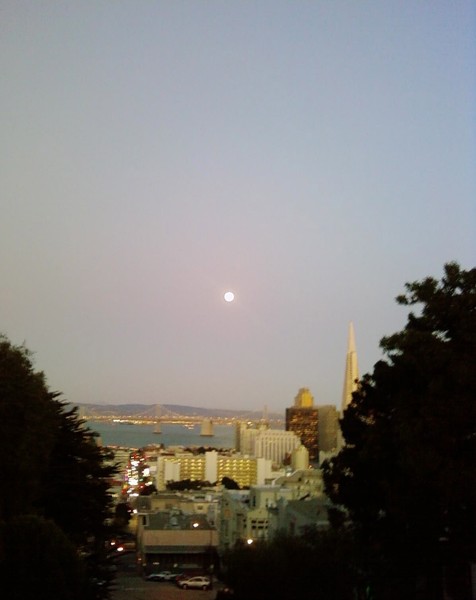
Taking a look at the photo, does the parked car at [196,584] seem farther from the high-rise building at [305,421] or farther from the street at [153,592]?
the high-rise building at [305,421]

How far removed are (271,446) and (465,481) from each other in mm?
110769

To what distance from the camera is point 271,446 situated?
11725 centimetres

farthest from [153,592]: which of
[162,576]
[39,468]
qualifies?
[39,468]

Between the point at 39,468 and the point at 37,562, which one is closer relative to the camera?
the point at 37,562

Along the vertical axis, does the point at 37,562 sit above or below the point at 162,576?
above

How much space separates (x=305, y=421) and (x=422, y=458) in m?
122

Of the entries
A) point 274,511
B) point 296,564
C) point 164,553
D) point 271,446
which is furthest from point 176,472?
point 296,564

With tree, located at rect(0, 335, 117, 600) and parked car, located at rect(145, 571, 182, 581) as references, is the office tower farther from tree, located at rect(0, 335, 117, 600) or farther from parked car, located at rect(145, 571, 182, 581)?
tree, located at rect(0, 335, 117, 600)

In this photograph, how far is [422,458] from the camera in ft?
27.3

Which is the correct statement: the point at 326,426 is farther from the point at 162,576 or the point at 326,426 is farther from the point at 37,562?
the point at 37,562

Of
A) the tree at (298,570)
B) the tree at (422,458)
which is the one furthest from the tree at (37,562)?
the tree at (422,458)

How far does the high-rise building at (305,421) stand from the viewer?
123 metres

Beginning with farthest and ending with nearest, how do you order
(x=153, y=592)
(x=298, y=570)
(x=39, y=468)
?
1. (x=153, y=592)
2. (x=39, y=468)
3. (x=298, y=570)

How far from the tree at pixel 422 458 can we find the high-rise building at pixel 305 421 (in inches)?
4303
